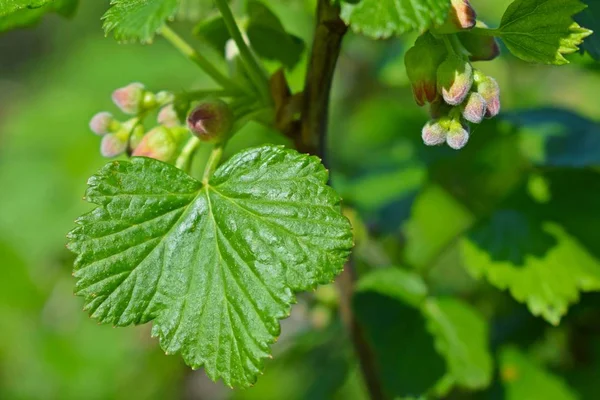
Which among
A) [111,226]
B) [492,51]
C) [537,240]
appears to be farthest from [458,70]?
[537,240]

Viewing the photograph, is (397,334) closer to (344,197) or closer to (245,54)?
(344,197)

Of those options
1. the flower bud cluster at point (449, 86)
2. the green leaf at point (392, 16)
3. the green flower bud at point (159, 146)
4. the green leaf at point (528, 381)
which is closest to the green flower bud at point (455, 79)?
the flower bud cluster at point (449, 86)

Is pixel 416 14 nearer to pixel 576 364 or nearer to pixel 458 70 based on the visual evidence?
pixel 458 70

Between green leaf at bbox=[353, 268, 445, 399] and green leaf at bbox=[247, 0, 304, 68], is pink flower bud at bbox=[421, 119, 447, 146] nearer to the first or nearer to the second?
green leaf at bbox=[247, 0, 304, 68]

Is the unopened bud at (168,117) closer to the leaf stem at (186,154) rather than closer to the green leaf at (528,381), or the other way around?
the leaf stem at (186,154)

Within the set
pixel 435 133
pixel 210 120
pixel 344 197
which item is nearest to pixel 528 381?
pixel 344 197

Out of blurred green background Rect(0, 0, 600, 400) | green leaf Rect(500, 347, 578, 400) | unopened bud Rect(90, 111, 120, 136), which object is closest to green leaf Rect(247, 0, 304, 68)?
blurred green background Rect(0, 0, 600, 400)
